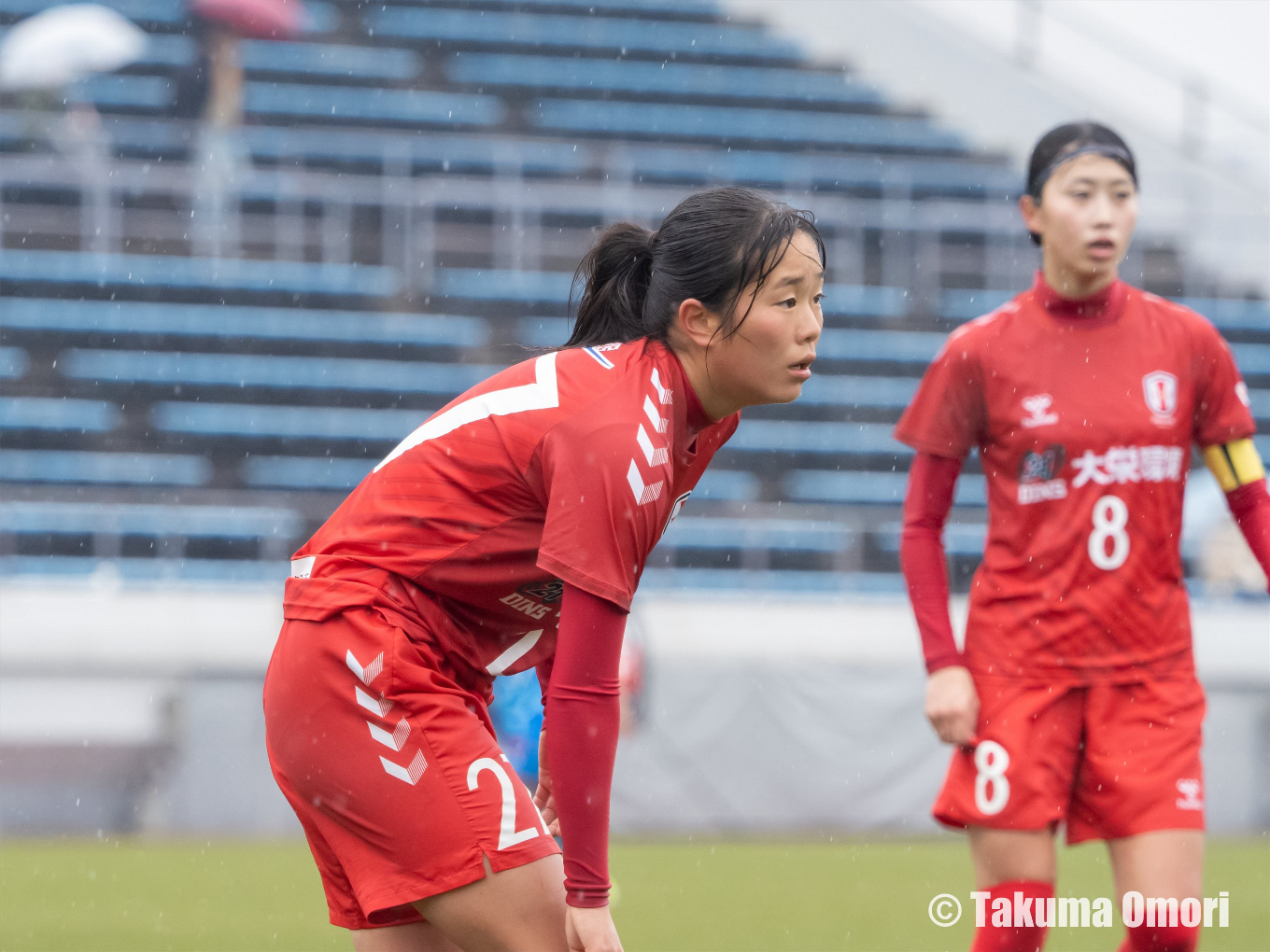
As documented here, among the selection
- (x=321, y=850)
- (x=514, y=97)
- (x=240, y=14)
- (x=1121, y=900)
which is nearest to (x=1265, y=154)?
(x=514, y=97)

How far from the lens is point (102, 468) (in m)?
11.6

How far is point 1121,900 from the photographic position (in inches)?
111

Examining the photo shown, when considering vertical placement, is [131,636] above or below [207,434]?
below

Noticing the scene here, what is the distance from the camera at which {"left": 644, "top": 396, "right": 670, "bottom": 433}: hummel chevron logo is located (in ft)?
6.38

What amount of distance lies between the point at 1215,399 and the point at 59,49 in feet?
38.8

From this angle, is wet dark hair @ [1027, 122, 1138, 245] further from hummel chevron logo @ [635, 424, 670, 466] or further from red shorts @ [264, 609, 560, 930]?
red shorts @ [264, 609, 560, 930]

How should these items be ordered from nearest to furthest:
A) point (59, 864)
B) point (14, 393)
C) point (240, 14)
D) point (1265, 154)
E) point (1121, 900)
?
point (1121, 900), point (59, 864), point (14, 393), point (240, 14), point (1265, 154)

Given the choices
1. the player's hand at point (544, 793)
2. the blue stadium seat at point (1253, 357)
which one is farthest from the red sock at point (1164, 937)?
the blue stadium seat at point (1253, 357)

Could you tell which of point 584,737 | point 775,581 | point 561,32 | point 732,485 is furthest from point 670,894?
point 561,32

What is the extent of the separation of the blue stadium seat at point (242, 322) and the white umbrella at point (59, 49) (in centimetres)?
201

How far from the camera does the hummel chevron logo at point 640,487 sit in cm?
189

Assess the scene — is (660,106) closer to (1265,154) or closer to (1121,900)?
(1265,154)

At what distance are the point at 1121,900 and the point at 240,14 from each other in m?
13.2

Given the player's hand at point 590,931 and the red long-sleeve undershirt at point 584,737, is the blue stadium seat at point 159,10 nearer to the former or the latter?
the red long-sleeve undershirt at point 584,737
